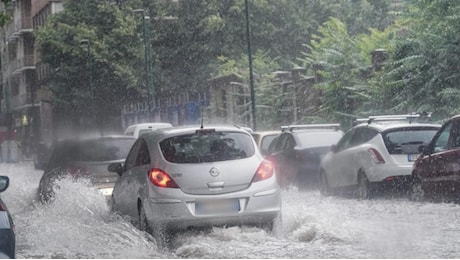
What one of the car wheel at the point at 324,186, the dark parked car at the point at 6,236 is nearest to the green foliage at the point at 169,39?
the car wheel at the point at 324,186

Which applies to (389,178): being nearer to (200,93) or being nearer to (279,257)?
(279,257)

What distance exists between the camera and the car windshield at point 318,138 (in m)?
23.9

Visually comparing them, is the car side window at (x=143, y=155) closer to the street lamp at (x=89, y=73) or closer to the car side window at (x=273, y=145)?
the car side window at (x=273, y=145)

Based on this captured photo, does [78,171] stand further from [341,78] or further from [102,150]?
[341,78]

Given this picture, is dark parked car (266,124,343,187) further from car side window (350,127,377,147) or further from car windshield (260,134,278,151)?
car side window (350,127,377,147)

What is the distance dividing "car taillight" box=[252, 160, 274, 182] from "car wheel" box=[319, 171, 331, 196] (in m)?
8.50

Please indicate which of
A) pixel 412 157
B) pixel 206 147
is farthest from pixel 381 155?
pixel 206 147

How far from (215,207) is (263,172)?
866 mm

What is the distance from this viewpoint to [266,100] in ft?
158

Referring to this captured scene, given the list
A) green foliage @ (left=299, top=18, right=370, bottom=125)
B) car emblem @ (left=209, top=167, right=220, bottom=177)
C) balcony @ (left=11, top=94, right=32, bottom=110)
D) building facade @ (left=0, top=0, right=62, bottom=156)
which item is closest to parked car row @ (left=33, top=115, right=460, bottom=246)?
car emblem @ (left=209, top=167, right=220, bottom=177)

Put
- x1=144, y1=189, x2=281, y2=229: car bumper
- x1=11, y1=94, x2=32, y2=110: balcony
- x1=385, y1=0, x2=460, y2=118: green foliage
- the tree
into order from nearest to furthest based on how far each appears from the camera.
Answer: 1. x1=144, y1=189, x2=281, y2=229: car bumper
2. x1=385, y1=0, x2=460, y2=118: green foliage
3. the tree
4. x1=11, y1=94, x2=32, y2=110: balcony

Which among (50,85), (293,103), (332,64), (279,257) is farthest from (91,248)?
(50,85)

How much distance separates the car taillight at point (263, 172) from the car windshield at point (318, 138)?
10.2 metres

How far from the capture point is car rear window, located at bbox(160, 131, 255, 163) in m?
13.3
